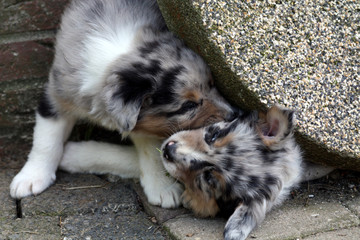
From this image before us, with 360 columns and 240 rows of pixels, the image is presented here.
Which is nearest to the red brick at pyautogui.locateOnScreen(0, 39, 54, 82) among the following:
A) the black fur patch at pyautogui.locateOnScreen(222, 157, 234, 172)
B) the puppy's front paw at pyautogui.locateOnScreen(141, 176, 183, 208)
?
the puppy's front paw at pyautogui.locateOnScreen(141, 176, 183, 208)

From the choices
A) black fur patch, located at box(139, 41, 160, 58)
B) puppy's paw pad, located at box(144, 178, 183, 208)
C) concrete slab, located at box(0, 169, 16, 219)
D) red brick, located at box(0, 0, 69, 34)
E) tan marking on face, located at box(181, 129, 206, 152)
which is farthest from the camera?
red brick, located at box(0, 0, 69, 34)

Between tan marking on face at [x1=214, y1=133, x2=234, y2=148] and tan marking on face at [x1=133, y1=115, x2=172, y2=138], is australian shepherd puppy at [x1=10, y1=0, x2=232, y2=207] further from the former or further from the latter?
tan marking on face at [x1=214, y1=133, x2=234, y2=148]

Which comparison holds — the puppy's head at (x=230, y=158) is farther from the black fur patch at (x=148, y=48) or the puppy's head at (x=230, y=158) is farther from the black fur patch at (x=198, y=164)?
the black fur patch at (x=148, y=48)

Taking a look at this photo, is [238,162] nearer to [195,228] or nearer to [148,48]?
[195,228]

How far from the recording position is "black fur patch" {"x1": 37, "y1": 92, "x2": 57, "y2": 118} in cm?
384

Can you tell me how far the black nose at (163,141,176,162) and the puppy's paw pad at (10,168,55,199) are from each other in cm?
104

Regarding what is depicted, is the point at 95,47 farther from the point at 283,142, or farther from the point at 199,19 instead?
the point at 283,142

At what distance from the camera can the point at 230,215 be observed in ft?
10.8

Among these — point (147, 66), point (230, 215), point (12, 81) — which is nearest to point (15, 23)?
point (12, 81)

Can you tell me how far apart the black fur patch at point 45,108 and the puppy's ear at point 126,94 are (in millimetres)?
778

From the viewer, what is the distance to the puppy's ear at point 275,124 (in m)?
3.07

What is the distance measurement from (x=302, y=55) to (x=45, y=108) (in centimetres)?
189

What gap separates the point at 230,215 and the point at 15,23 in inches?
87.7

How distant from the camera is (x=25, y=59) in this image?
4141 millimetres
